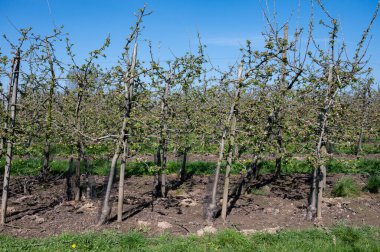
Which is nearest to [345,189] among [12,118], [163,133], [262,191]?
[262,191]

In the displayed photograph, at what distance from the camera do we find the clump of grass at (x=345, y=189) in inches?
388

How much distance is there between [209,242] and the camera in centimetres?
622

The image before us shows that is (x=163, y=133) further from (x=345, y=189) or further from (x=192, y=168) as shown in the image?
(x=345, y=189)

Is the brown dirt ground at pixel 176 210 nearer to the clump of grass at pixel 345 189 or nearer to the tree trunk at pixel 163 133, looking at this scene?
the clump of grass at pixel 345 189

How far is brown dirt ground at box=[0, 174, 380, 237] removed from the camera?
24.4ft

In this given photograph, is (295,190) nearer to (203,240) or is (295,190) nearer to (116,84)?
(203,240)

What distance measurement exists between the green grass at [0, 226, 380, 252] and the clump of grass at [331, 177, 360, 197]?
3.16 metres

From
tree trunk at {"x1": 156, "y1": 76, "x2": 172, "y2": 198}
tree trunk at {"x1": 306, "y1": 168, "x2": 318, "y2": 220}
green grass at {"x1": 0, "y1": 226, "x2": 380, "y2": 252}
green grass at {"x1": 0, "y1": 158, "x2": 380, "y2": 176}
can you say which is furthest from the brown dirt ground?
green grass at {"x1": 0, "y1": 158, "x2": 380, "y2": 176}

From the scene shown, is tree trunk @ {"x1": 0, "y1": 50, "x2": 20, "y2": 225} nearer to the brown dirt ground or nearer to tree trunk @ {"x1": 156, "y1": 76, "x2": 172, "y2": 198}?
the brown dirt ground

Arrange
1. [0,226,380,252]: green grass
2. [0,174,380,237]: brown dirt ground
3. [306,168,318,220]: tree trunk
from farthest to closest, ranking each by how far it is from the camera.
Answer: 1. [306,168,318,220]: tree trunk
2. [0,174,380,237]: brown dirt ground
3. [0,226,380,252]: green grass

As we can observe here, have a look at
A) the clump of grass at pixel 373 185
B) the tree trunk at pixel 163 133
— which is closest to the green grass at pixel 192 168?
the clump of grass at pixel 373 185

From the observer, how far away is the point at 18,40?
24.1 feet

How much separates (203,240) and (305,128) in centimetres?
339

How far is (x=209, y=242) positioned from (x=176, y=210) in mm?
2496
